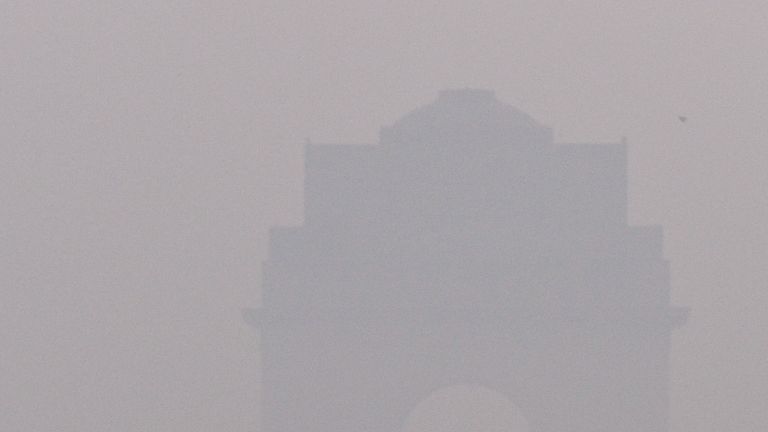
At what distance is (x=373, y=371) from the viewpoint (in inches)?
856

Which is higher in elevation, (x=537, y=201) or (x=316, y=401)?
(x=537, y=201)

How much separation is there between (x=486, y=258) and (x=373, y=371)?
1810mm

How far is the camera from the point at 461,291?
2170cm

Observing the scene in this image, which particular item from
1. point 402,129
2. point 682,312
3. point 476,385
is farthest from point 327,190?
point 682,312

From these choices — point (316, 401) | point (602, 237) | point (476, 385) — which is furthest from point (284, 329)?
point (602, 237)

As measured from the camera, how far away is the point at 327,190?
21.3m

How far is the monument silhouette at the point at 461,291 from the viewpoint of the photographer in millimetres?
21422

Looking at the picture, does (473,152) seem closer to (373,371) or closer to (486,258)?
(486,258)

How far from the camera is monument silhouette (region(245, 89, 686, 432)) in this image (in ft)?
70.3

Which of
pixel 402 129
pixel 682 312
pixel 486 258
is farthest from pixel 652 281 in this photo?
pixel 402 129

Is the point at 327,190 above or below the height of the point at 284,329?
above

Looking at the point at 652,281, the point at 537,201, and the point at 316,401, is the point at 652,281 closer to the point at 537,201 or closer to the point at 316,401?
the point at 537,201

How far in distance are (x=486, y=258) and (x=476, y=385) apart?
4.78 feet

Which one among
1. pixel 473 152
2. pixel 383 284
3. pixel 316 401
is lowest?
pixel 316 401
